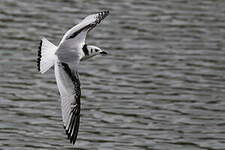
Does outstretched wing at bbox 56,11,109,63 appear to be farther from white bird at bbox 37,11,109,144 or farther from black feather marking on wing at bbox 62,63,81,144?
black feather marking on wing at bbox 62,63,81,144

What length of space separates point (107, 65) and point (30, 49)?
143cm

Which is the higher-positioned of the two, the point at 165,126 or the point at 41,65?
the point at 41,65

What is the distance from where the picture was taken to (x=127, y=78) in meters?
14.3

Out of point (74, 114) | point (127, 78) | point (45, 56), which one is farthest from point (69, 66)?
point (127, 78)

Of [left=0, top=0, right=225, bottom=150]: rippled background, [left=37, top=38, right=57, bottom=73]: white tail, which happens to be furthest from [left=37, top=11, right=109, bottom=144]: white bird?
[left=0, top=0, right=225, bottom=150]: rippled background

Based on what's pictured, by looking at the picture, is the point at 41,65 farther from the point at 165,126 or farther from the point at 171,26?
the point at 171,26

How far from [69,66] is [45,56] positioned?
1.01 ft

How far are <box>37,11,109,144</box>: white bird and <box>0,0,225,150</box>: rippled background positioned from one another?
1.35 m

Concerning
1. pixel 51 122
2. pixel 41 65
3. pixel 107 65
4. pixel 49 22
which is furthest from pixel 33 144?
pixel 49 22

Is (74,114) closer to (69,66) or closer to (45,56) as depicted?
(69,66)

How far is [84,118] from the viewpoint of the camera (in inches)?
496

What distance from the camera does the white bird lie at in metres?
10.2

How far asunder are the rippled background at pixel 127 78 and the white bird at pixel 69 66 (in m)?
1.35

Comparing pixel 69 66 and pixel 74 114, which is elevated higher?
pixel 69 66
